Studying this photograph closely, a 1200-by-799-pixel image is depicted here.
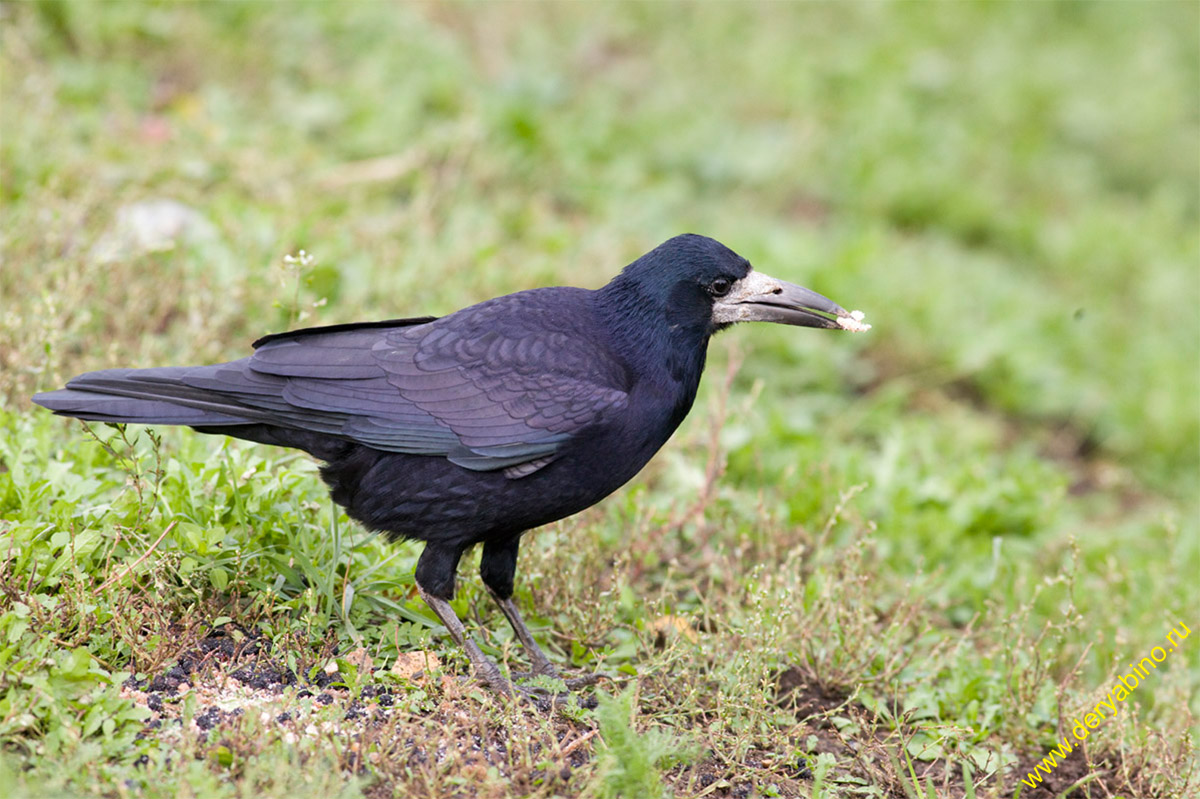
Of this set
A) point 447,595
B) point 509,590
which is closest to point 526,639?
point 509,590

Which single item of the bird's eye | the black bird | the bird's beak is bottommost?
the black bird

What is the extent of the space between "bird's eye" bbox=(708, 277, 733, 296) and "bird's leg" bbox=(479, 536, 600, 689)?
106 centimetres

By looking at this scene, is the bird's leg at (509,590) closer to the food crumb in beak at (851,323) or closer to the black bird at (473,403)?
the black bird at (473,403)

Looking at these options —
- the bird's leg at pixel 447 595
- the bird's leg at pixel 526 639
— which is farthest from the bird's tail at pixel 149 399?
the bird's leg at pixel 526 639

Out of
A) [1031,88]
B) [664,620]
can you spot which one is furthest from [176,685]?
[1031,88]

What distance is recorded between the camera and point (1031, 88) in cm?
1039

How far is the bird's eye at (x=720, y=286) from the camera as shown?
12.9 ft

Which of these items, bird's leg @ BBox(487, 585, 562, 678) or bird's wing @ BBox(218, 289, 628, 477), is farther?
bird's leg @ BBox(487, 585, 562, 678)

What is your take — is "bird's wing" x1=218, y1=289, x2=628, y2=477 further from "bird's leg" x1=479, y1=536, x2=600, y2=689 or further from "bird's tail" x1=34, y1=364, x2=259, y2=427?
"bird's leg" x1=479, y1=536, x2=600, y2=689

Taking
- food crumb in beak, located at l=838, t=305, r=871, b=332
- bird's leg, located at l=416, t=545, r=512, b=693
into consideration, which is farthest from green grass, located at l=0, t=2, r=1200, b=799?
food crumb in beak, located at l=838, t=305, r=871, b=332

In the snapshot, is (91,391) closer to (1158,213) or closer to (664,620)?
(664,620)

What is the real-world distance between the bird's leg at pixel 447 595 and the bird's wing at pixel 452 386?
31cm

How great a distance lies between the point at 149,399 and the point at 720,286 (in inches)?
74.5

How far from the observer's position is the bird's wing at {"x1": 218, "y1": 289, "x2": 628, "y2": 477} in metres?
3.59
